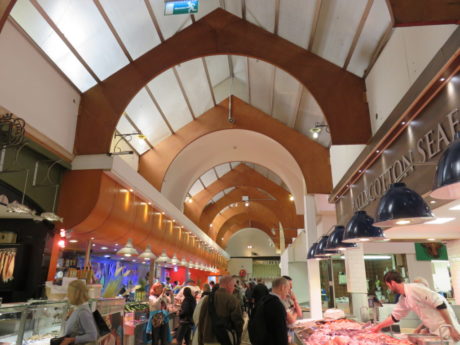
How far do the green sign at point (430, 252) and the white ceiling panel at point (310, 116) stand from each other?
152 inches

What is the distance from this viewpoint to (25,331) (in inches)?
165

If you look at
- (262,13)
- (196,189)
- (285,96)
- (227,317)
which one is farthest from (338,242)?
(196,189)

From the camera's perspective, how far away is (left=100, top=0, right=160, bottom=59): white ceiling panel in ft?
23.2

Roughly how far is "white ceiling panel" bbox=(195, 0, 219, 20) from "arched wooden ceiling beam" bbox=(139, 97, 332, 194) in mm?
3924

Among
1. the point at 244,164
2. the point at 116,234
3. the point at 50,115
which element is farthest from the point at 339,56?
the point at 244,164

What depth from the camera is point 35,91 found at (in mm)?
6305

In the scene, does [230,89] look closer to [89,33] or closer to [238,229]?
[89,33]

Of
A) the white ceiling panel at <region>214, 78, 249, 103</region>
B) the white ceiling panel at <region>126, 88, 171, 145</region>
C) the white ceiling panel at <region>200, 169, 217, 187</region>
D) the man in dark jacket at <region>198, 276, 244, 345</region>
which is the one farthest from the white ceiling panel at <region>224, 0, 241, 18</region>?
the white ceiling panel at <region>200, 169, 217, 187</region>

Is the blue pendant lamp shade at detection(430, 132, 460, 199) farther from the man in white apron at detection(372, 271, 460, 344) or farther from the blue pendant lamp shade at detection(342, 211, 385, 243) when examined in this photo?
the man in white apron at detection(372, 271, 460, 344)

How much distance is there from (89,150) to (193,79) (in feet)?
15.3

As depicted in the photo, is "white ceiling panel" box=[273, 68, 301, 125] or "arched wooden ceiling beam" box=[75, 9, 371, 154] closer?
"arched wooden ceiling beam" box=[75, 9, 371, 154]

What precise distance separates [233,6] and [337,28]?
300 centimetres

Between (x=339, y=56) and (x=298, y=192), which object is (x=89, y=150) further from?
(x=298, y=192)

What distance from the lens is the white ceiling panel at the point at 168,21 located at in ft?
25.4
